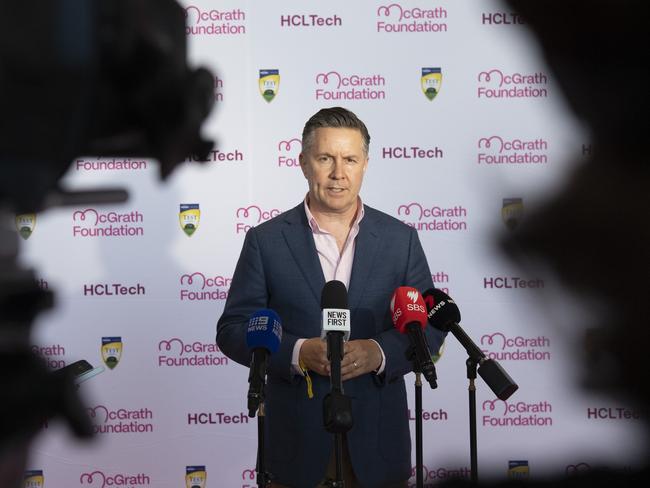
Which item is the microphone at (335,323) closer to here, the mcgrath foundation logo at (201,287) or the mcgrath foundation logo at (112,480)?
the mcgrath foundation logo at (201,287)

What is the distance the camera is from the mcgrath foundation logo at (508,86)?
13.5 feet

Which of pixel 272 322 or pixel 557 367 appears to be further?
pixel 557 367

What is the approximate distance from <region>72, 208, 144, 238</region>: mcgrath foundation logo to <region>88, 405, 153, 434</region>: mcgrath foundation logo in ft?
2.91

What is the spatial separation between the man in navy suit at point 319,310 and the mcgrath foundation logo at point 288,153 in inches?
53.9

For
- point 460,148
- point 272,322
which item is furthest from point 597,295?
point 460,148

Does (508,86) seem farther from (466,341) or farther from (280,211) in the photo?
(466,341)

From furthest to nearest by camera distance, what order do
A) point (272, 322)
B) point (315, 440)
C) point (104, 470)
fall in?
point (104, 470) → point (315, 440) → point (272, 322)

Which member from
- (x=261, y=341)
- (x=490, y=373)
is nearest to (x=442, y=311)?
(x=490, y=373)

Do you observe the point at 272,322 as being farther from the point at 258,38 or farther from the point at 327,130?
the point at 258,38

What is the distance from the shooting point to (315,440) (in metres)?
2.41

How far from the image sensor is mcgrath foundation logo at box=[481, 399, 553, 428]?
13.3ft

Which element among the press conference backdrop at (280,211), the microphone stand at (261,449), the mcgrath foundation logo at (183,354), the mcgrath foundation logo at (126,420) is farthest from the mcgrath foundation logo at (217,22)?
the microphone stand at (261,449)

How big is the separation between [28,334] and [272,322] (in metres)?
1.22

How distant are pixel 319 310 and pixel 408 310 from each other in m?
0.47
